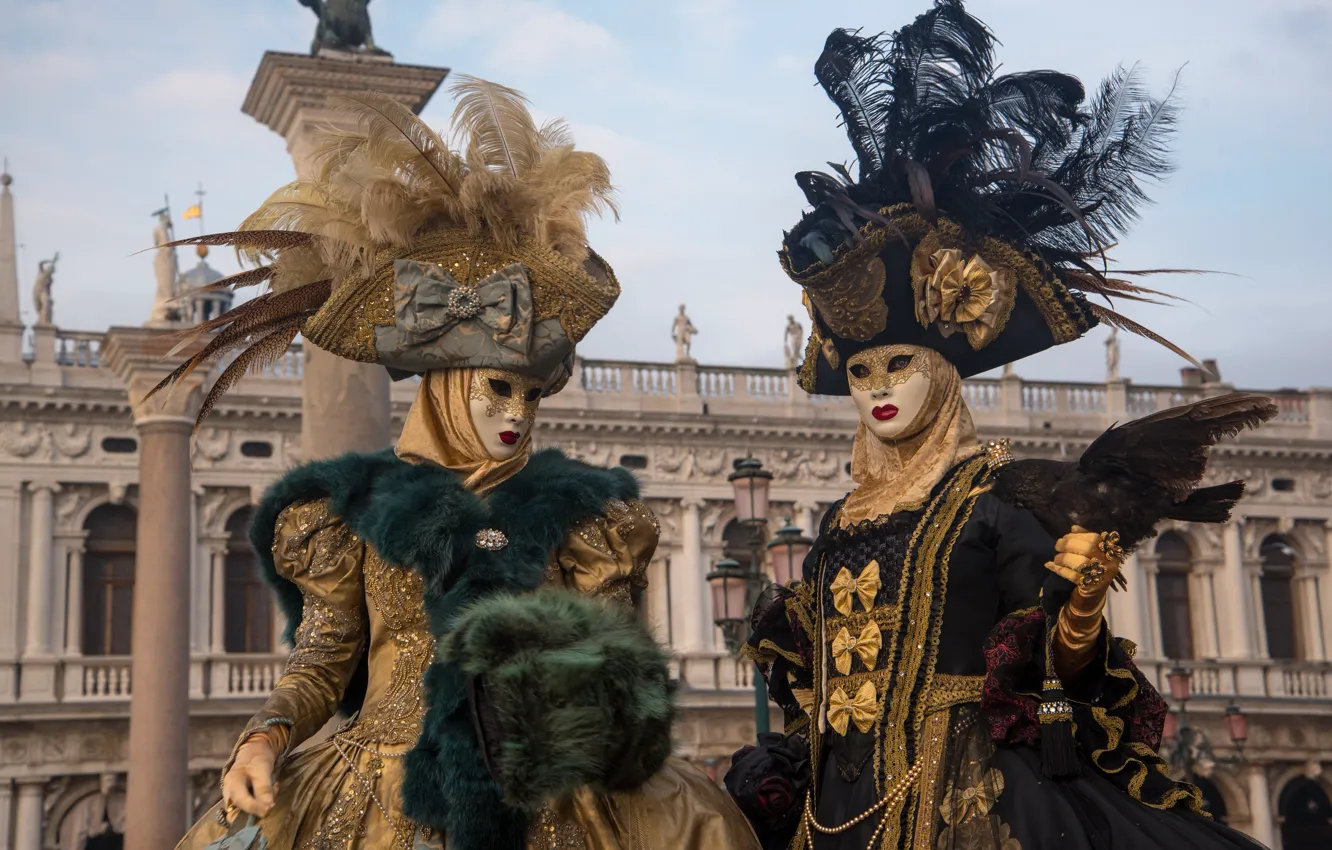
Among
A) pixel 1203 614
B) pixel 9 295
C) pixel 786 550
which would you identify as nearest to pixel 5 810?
pixel 9 295

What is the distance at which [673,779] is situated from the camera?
3.47 meters

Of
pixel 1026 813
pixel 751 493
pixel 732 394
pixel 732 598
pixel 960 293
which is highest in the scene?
pixel 732 394

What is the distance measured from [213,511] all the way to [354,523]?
829 inches

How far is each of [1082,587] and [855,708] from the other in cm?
60

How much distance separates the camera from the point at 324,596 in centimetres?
364

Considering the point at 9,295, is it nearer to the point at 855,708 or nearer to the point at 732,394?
the point at 732,394

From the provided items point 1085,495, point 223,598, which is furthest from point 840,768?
point 223,598

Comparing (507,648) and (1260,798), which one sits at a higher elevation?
(507,648)

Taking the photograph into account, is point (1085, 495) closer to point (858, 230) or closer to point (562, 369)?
point (858, 230)

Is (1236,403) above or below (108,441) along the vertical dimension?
below

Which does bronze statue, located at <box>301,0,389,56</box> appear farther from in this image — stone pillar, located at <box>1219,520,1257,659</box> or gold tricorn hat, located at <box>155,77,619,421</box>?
stone pillar, located at <box>1219,520,1257,659</box>

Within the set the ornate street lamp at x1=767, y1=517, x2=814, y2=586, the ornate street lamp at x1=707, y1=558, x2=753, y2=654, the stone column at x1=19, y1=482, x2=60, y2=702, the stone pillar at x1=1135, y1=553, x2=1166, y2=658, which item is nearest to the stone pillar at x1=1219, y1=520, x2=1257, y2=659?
the stone pillar at x1=1135, y1=553, x2=1166, y2=658

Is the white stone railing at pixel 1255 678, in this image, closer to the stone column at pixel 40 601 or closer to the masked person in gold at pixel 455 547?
the stone column at pixel 40 601

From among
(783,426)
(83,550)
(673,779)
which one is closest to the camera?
(673,779)
